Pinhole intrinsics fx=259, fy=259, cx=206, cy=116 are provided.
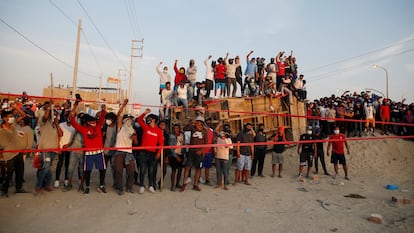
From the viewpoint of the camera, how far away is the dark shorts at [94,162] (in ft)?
21.0

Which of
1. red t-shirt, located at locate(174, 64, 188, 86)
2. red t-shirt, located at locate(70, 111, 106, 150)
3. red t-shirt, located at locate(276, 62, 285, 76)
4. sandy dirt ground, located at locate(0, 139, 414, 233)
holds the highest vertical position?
red t-shirt, located at locate(276, 62, 285, 76)

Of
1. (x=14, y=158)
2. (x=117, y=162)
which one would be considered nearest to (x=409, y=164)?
(x=117, y=162)

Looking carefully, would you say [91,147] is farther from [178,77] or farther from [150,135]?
[178,77]

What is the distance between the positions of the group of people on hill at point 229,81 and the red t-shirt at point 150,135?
352 centimetres

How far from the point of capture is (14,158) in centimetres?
604

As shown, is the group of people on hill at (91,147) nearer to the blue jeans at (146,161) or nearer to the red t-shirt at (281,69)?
the blue jeans at (146,161)

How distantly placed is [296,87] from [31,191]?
459 inches

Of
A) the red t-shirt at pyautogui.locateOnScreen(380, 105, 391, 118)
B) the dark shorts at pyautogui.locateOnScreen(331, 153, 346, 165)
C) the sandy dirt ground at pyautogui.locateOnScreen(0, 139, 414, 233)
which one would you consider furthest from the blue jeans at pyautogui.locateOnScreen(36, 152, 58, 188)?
the red t-shirt at pyautogui.locateOnScreen(380, 105, 391, 118)

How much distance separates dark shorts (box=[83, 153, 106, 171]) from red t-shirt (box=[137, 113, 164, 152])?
108cm

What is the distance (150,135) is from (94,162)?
1508 mm

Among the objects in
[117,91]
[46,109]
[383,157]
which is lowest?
[383,157]

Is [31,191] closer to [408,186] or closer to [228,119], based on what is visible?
[228,119]

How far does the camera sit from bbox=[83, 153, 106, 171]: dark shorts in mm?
6387

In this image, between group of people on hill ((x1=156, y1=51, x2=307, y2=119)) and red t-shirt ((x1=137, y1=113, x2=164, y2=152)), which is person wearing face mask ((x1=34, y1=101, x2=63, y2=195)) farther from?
group of people on hill ((x1=156, y1=51, x2=307, y2=119))
